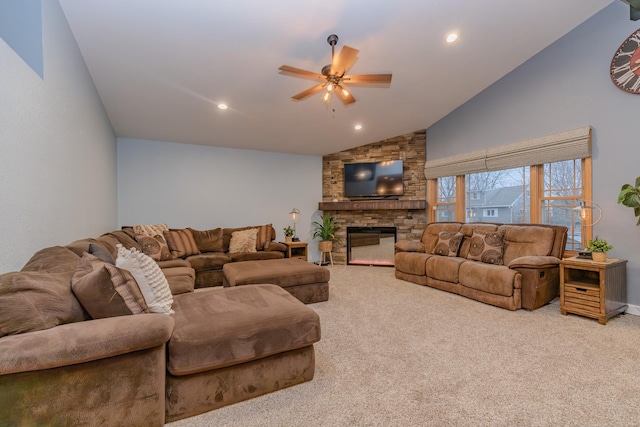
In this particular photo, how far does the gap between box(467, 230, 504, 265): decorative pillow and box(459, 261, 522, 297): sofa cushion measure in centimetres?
21

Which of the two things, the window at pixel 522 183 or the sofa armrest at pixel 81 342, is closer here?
the sofa armrest at pixel 81 342

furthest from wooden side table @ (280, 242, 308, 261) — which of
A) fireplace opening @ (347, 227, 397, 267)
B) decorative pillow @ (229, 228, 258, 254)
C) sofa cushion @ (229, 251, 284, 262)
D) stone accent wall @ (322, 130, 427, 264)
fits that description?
fireplace opening @ (347, 227, 397, 267)

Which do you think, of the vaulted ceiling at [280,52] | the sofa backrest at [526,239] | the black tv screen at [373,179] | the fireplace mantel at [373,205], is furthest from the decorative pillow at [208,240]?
the sofa backrest at [526,239]

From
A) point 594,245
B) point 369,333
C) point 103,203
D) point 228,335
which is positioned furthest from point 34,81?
point 594,245

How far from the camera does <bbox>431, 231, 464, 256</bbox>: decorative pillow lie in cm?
438

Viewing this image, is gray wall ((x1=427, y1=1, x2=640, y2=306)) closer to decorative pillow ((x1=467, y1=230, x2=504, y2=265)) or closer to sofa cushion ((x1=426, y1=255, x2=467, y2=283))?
decorative pillow ((x1=467, y1=230, x2=504, y2=265))

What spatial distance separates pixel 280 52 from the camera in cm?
295

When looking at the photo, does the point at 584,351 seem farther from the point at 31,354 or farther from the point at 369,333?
the point at 31,354

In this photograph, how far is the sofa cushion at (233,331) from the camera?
153 centimetres

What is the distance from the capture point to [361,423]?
152 cm

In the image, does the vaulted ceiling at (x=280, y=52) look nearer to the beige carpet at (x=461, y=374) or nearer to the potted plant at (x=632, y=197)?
the potted plant at (x=632, y=197)

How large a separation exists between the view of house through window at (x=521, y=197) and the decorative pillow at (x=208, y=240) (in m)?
4.09

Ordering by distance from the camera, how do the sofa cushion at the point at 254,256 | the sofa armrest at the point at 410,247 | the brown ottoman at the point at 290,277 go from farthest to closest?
the sofa armrest at the point at 410,247
the sofa cushion at the point at 254,256
the brown ottoman at the point at 290,277

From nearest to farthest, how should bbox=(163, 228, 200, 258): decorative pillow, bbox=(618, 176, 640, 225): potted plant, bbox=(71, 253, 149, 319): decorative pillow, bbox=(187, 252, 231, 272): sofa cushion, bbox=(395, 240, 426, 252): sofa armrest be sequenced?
bbox=(71, 253, 149, 319): decorative pillow
bbox=(618, 176, 640, 225): potted plant
bbox=(187, 252, 231, 272): sofa cushion
bbox=(163, 228, 200, 258): decorative pillow
bbox=(395, 240, 426, 252): sofa armrest
